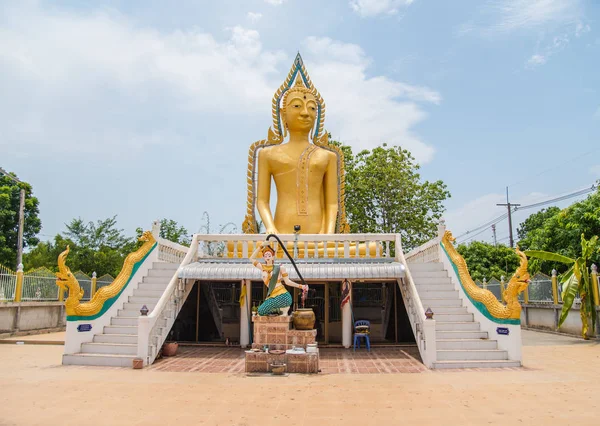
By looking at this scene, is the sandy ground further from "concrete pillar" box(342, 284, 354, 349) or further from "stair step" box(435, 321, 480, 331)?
"concrete pillar" box(342, 284, 354, 349)

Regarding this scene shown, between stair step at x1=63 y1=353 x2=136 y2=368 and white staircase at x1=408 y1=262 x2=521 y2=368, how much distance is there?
226 inches

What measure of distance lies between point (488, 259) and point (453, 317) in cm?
2561

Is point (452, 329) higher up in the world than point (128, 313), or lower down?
lower down

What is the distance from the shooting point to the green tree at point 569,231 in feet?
68.6

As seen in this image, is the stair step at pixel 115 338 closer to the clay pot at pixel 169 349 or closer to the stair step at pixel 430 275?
the clay pot at pixel 169 349

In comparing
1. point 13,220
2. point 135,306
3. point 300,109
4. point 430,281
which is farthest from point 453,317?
point 13,220

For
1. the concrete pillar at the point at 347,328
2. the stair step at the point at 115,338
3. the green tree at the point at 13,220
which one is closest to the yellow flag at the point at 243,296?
the concrete pillar at the point at 347,328

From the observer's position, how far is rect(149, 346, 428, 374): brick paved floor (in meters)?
9.00

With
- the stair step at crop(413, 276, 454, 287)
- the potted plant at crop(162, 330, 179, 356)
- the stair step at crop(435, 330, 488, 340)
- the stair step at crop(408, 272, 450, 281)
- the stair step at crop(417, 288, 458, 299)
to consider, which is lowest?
the potted plant at crop(162, 330, 179, 356)

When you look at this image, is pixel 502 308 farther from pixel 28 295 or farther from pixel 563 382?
pixel 28 295

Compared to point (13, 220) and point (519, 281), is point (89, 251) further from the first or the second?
point (519, 281)

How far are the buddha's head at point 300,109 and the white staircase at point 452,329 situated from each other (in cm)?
597

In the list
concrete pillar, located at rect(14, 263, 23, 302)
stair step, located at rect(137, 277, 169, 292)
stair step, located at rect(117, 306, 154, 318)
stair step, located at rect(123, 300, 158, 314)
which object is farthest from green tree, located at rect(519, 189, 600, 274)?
concrete pillar, located at rect(14, 263, 23, 302)

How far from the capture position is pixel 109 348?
972cm
